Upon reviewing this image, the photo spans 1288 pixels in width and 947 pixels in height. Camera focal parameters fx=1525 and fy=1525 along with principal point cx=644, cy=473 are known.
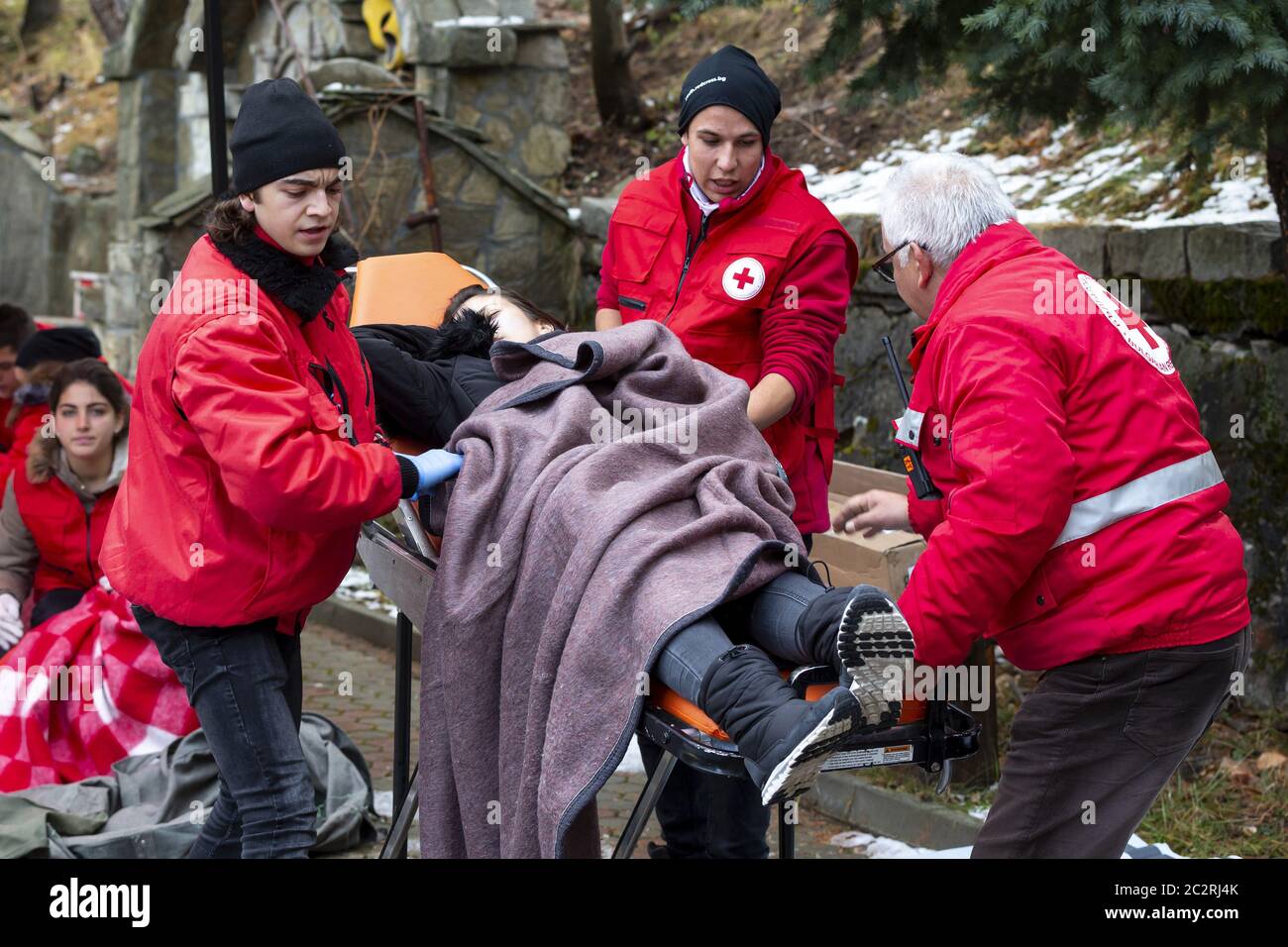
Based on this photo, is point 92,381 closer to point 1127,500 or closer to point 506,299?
point 506,299

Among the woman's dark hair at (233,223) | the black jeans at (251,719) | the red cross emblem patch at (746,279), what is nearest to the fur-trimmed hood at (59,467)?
the black jeans at (251,719)

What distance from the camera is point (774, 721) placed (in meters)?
2.59

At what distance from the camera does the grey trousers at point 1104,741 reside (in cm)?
301

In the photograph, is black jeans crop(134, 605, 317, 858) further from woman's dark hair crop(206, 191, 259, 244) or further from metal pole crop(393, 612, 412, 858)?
woman's dark hair crop(206, 191, 259, 244)

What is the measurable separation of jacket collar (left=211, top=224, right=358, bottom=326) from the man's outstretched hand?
1.25 metres

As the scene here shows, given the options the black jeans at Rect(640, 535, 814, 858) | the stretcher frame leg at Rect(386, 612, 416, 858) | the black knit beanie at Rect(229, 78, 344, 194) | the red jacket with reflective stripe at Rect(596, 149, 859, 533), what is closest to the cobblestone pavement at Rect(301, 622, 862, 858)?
the black jeans at Rect(640, 535, 814, 858)

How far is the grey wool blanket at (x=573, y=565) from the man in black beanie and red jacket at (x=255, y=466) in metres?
0.26

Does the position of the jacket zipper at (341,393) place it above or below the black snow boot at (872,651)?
above

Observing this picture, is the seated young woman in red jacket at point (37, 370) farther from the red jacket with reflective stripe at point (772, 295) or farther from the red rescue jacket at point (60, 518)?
the red jacket with reflective stripe at point (772, 295)

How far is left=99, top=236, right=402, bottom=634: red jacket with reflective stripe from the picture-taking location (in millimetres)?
3074

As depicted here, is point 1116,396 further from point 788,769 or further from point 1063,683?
point 788,769

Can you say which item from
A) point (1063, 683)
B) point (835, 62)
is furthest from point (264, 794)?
point (835, 62)

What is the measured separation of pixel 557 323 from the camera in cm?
448
